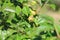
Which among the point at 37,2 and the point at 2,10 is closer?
the point at 2,10

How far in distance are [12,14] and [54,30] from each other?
0.35 m

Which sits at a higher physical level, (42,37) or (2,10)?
(2,10)

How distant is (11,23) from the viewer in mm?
1892

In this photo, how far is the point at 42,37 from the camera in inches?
70.9

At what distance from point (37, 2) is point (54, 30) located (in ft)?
1.22

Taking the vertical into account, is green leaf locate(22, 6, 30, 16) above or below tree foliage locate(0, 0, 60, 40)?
above

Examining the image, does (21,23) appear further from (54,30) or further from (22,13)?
(54,30)

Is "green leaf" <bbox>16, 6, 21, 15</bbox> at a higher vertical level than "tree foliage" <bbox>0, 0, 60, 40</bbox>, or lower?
higher

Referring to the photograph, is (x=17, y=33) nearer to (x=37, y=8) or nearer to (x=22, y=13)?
(x=22, y=13)

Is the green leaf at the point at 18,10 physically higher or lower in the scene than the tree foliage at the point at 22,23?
higher

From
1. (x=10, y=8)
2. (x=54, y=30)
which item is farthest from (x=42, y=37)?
(x=10, y=8)

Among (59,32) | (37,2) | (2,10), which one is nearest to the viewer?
(59,32)

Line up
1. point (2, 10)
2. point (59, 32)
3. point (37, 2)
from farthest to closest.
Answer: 1. point (37, 2)
2. point (2, 10)
3. point (59, 32)

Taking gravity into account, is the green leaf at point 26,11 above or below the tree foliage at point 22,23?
above
